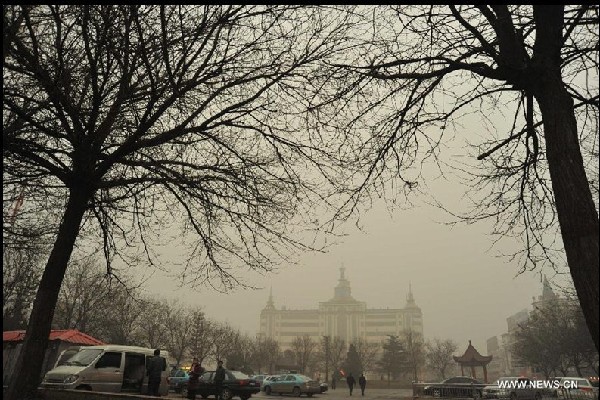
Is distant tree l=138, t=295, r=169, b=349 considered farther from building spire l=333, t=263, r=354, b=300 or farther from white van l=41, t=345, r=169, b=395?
building spire l=333, t=263, r=354, b=300

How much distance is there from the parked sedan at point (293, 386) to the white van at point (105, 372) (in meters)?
14.8

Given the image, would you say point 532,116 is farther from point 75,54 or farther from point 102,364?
point 102,364

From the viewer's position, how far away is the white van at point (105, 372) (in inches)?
508

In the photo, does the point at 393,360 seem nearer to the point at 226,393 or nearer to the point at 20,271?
the point at 226,393

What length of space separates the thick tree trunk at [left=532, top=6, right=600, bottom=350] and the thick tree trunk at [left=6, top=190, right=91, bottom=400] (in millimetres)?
7245

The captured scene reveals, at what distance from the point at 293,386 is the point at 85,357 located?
1701 cm

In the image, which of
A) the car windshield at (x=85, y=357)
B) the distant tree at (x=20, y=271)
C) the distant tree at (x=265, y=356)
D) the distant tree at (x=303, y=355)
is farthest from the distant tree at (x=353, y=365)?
the car windshield at (x=85, y=357)

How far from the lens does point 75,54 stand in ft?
22.1

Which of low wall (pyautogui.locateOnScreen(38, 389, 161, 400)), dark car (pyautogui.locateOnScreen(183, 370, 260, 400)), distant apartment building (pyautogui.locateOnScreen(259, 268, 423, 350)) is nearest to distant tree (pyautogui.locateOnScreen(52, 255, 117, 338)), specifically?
dark car (pyautogui.locateOnScreen(183, 370, 260, 400))

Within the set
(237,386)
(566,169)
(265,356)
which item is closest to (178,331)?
(265,356)

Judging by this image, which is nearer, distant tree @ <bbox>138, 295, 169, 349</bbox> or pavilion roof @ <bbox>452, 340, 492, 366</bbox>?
pavilion roof @ <bbox>452, 340, 492, 366</bbox>

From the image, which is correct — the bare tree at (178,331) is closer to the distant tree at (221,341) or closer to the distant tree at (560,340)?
the distant tree at (221,341)

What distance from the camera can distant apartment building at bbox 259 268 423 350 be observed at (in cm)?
16025

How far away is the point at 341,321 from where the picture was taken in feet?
538
